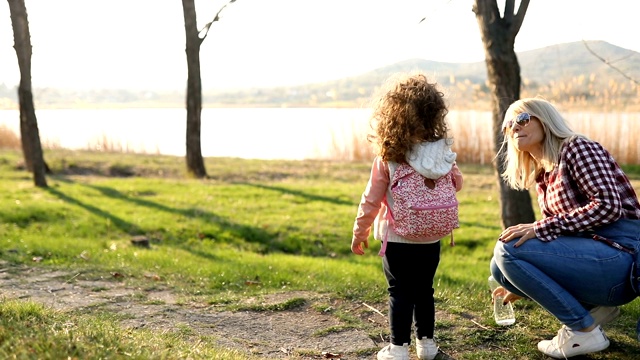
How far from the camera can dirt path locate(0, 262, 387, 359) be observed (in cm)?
443

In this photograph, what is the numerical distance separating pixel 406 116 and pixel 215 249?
5.09 metres

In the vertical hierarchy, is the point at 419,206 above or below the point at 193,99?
below

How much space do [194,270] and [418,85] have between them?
3.65 metres

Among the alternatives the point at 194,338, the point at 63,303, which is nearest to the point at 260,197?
the point at 63,303

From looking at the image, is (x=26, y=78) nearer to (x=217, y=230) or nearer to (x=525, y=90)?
(x=217, y=230)

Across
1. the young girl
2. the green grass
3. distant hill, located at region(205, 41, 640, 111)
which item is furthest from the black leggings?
distant hill, located at region(205, 41, 640, 111)

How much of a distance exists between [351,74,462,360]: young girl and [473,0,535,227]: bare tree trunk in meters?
2.40

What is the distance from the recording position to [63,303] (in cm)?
539

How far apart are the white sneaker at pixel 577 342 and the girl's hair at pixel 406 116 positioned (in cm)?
133

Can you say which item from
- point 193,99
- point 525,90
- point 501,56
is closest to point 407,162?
point 501,56

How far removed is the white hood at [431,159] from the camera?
12.8ft

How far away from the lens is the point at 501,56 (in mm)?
6227

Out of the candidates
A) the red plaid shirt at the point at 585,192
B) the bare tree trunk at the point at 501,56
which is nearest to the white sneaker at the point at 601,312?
the red plaid shirt at the point at 585,192

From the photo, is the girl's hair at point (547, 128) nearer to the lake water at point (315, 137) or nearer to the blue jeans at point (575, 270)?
the blue jeans at point (575, 270)
